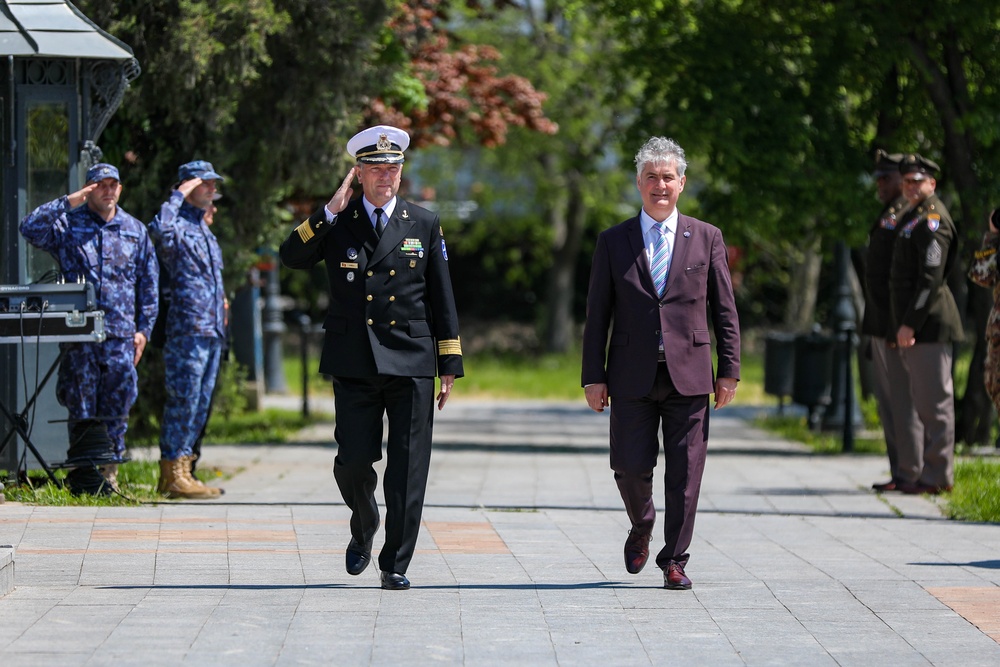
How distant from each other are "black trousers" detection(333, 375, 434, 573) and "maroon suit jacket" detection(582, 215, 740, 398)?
78 centimetres

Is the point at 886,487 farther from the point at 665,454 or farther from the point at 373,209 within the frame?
the point at 373,209

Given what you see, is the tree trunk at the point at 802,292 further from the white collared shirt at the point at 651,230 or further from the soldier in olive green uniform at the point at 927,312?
the white collared shirt at the point at 651,230

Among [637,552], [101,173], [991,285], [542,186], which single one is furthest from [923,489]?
[542,186]

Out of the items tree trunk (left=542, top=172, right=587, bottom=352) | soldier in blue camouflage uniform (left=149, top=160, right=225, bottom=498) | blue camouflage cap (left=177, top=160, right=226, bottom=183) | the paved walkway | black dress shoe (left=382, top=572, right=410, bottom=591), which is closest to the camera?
the paved walkway

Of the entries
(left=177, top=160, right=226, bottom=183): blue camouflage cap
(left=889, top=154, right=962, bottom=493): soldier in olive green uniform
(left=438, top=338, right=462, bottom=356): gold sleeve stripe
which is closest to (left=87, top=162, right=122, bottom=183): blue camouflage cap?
(left=177, top=160, right=226, bottom=183): blue camouflage cap

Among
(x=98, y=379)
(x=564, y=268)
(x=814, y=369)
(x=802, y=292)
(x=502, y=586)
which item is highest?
(x=98, y=379)

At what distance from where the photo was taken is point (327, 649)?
5.79 meters

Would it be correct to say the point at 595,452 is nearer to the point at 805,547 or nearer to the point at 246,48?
the point at 246,48

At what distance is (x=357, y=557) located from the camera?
720cm

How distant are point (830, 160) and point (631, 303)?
816 cm

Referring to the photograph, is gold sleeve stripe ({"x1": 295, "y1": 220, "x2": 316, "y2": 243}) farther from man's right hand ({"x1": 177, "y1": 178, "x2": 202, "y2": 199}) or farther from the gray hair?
man's right hand ({"x1": 177, "y1": 178, "x2": 202, "y2": 199})

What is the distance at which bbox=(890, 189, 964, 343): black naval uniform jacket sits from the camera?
11195 millimetres

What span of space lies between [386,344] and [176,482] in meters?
3.54

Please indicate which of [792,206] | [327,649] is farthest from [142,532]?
[792,206]
